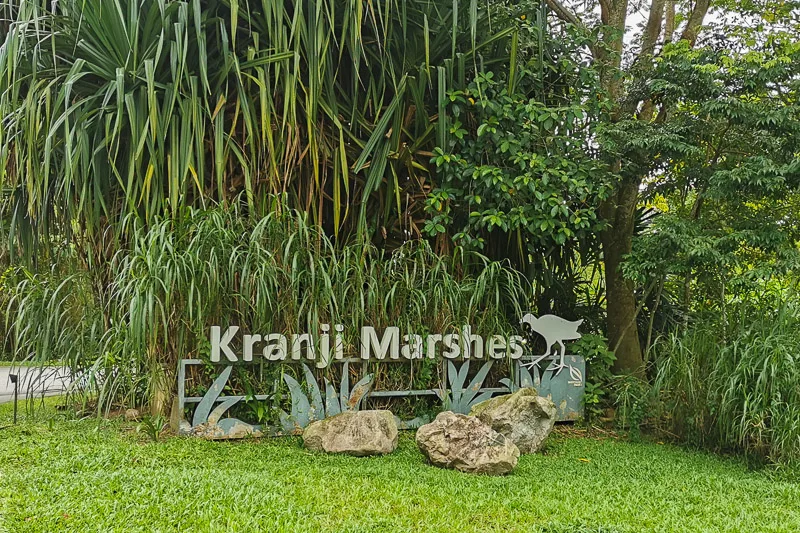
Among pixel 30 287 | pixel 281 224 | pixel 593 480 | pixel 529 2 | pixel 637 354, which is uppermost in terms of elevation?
pixel 529 2

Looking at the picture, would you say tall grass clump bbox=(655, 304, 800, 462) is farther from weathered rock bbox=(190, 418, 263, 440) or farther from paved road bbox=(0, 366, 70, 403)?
paved road bbox=(0, 366, 70, 403)

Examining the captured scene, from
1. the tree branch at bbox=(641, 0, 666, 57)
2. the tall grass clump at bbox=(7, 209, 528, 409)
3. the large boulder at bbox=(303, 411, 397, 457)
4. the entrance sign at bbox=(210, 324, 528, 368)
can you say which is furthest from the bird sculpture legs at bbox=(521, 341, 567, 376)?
the tree branch at bbox=(641, 0, 666, 57)

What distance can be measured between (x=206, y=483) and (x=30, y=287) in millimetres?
1960

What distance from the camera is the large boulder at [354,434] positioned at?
3.09 metres

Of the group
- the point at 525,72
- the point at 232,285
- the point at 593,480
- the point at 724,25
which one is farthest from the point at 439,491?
the point at 724,25

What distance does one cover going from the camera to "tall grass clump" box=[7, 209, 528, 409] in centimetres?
305

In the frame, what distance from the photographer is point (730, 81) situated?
376cm

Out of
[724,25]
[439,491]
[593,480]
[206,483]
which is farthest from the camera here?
[724,25]

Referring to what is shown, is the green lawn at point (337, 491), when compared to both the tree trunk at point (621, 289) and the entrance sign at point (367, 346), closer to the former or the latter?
the entrance sign at point (367, 346)

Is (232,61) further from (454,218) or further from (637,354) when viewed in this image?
(637,354)

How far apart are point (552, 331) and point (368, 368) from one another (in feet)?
3.77

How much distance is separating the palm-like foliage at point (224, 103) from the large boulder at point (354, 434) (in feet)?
3.54

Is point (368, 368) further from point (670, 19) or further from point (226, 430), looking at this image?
point (670, 19)

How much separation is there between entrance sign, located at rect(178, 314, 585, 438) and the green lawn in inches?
7.6
